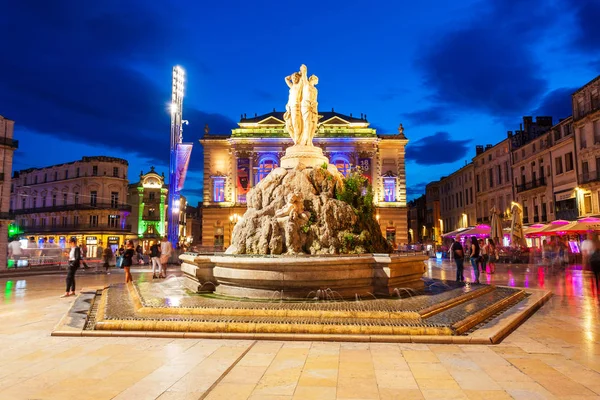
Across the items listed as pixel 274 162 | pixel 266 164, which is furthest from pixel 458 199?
pixel 266 164

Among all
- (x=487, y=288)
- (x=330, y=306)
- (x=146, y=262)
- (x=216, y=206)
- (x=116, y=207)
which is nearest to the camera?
(x=330, y=306)

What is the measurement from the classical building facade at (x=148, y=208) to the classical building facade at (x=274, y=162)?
13335 mm

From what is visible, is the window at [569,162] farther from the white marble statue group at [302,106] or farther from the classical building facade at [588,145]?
the white marble statue group at [302,106]

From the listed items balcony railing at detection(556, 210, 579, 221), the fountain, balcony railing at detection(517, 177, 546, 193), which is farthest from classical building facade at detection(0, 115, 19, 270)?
balcony railing at detection(517, 177, 546, 193)

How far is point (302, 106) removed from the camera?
1605 centimetres

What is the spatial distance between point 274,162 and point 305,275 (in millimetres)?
43795

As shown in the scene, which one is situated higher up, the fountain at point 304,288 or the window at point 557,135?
the window at point 557,135

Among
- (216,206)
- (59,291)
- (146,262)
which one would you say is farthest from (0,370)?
(216,206)

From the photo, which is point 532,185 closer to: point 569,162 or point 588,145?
point 569,162

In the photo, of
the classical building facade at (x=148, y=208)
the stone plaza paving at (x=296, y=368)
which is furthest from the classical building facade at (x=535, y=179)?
the classical building facade at (x=148, y=208)

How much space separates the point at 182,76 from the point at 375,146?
30687 millimetres

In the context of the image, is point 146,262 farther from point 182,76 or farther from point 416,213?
point 416,213

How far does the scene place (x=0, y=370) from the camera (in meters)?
5.45

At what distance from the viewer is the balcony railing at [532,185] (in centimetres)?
3947
